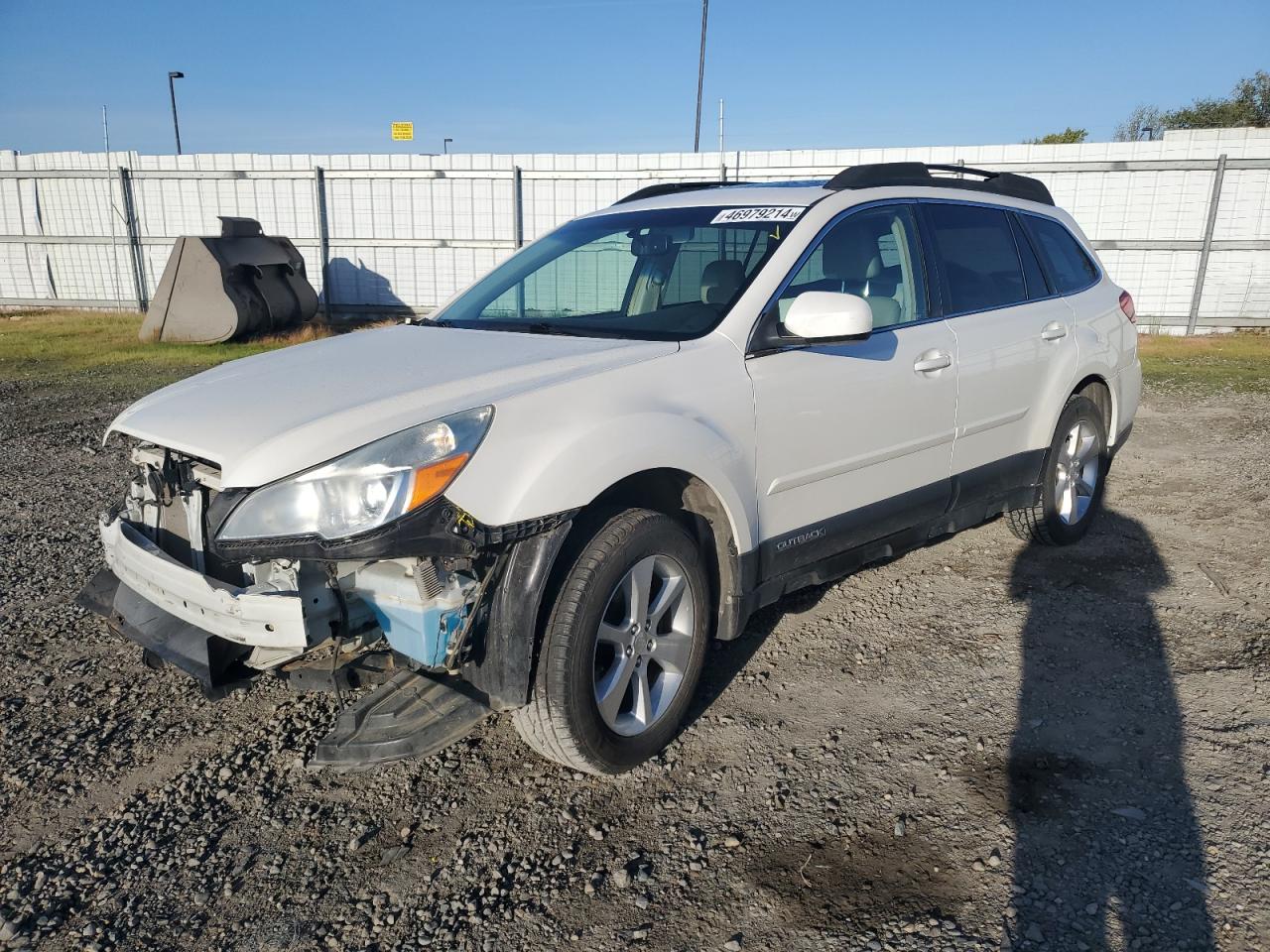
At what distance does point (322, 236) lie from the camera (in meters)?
15.4

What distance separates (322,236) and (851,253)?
13.5 meters

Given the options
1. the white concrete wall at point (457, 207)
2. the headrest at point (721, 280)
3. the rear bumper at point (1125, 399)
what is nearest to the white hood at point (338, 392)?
the headrest at point (721, 280)

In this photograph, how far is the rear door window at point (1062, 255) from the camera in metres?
4.82

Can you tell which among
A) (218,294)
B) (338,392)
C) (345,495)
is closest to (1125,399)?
(338,392)

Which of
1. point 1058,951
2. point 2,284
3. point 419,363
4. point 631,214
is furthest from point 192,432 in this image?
point 2,284

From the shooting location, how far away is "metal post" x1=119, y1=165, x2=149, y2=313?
15.9m

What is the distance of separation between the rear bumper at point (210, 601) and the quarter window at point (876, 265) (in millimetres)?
2124

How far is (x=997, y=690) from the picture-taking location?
355 centimetres

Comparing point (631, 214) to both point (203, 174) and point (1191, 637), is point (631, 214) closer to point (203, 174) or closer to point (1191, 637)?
point (1191, 637)

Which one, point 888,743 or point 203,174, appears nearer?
point 888,743

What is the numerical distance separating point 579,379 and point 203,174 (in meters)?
15.4

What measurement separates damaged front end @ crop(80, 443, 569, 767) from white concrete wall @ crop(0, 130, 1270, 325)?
12.5 metres

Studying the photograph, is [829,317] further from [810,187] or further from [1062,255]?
[1062,255]

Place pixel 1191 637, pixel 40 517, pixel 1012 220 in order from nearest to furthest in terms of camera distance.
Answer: pixel 1191 637 → pixel 1012 220 → pixel 40 517
